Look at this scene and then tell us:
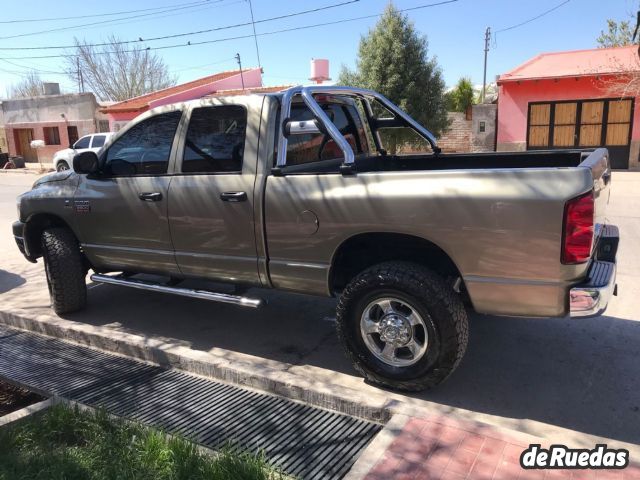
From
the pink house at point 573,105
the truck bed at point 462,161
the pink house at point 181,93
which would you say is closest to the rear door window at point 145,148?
the truck bed at point 462,161

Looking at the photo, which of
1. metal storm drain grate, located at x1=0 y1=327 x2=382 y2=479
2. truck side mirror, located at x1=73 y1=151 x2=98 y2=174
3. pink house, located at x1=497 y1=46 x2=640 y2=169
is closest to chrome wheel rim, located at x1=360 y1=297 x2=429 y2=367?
metal storm drain grate, located at x1=0 y1=327 x2=382 y2=479

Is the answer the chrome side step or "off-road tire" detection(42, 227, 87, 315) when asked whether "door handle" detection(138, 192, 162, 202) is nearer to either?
the chrome side step

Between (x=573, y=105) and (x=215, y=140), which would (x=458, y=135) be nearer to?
(x=573, y=105)

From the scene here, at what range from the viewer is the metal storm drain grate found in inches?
117

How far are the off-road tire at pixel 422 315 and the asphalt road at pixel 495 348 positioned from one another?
0.57 feet

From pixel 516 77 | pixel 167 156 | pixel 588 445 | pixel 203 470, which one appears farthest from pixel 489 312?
pixel 516 77

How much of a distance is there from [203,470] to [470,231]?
193cm

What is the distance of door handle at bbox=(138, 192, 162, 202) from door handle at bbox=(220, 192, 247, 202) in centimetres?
67

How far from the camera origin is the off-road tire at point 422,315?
3289mm

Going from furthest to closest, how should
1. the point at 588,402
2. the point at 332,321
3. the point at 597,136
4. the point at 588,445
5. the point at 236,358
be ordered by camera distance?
the point at 597,136, the point at 332,321, the point at 236,358, the point at 588,402, the point at 588,445

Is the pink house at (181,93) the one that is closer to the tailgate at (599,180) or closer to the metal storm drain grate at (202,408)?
the metal storm drain grate at (202,408)

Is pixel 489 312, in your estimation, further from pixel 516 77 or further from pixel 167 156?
pixel 516 77

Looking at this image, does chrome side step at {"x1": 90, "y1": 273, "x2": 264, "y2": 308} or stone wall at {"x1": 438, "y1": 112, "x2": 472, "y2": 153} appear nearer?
chrome side step at {"x1": 90, "y1": 273, "x2": 264, "y2": 308}

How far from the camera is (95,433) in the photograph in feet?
10.0
